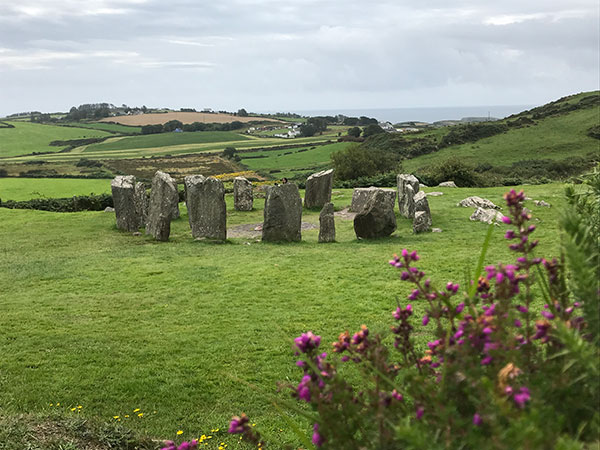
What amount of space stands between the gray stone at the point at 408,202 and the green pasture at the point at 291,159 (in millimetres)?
39292

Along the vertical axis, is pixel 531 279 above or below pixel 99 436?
above

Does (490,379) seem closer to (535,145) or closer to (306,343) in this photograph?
(306,343)

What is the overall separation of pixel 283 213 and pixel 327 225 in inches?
63.4

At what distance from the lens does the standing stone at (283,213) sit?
18406 millimetres

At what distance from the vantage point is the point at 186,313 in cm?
1054

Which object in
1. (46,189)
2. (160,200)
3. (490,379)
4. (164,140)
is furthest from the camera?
(164,140)

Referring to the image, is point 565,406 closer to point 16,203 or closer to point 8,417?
point 8,417

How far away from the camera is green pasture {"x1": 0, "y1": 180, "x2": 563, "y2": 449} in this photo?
272 inches

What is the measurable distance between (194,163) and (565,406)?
72652mm

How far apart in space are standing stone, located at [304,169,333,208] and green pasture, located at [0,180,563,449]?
6869 millimetres

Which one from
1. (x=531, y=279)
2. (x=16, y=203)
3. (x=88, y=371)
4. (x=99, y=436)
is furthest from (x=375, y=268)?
(x=16, y=203)

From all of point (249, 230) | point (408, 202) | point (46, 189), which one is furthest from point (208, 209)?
point (46, 189)

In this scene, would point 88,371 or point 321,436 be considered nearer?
point 321,436

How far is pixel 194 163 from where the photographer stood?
2842 inches
